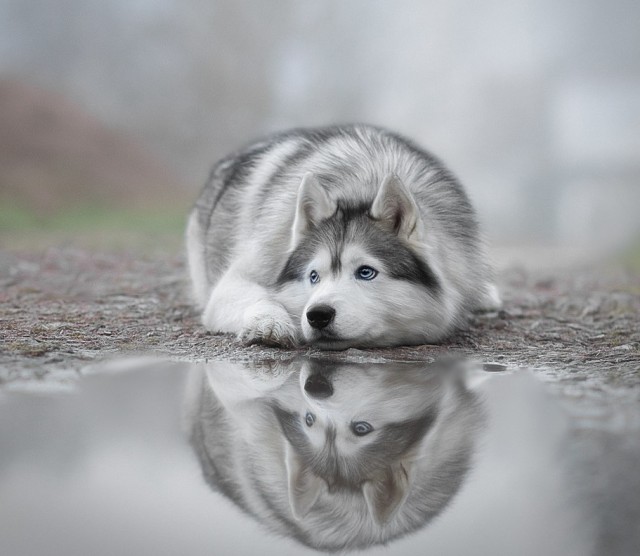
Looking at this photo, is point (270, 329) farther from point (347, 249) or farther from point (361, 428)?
point (361, 428)

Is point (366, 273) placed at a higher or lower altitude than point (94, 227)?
higher

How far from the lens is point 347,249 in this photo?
13.5 ft

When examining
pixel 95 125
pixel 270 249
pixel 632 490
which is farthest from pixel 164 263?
pixel 95 125

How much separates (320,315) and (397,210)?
72 cm

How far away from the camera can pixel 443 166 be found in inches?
198

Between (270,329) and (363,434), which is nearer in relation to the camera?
(363,434)

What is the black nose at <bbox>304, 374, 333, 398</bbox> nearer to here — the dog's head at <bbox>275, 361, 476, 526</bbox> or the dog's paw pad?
the dog's head at <bbox>275, 361, 476, 526</bbox>

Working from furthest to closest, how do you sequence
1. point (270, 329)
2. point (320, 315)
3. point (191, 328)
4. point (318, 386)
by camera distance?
point (191, 328) < point (270, 329) < point (320, 315) < point (318, 386)

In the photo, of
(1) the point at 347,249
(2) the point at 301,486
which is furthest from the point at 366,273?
(2) the point at 301,486

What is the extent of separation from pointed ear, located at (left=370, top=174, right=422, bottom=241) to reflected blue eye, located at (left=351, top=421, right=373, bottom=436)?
139 centimetres

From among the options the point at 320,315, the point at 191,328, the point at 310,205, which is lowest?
the point at 191,328

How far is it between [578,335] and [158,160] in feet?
44.8

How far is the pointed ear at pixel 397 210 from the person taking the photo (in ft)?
13.3

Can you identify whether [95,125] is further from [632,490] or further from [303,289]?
[632,490]
